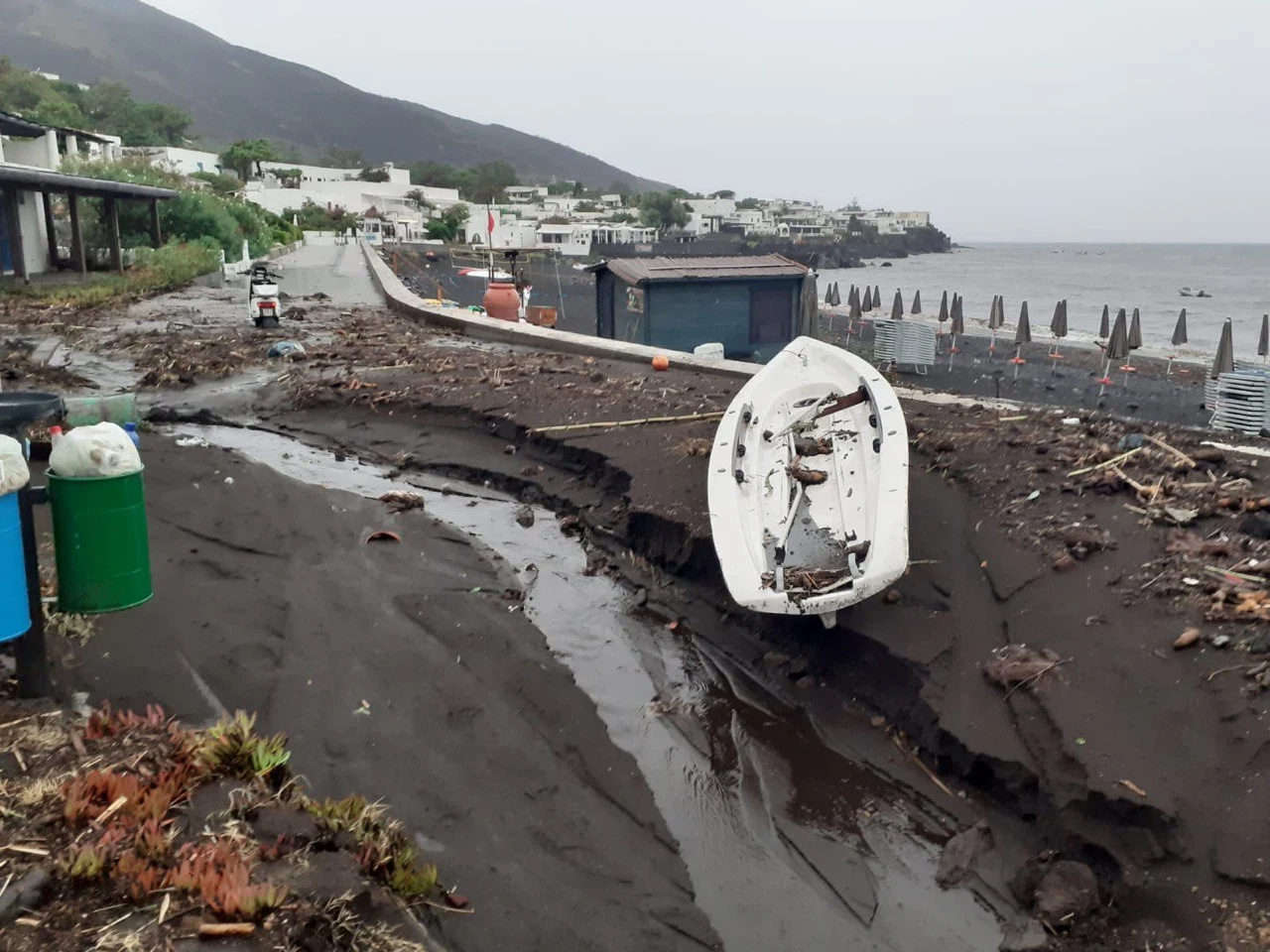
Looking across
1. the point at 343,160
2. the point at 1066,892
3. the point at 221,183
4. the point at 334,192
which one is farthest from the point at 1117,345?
the point at 343,160

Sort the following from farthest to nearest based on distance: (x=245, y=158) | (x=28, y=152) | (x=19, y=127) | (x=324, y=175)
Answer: (x=324, y=175) < (x=245, y=158) < (x=28, y=152) < (x=19, y=127)

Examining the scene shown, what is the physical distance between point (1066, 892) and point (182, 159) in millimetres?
84431

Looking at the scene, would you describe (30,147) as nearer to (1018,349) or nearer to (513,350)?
(513,350)

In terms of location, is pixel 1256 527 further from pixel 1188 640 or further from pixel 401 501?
pixel 401 501

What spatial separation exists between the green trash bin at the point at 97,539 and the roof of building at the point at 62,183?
1755 cm

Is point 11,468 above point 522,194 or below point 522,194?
below

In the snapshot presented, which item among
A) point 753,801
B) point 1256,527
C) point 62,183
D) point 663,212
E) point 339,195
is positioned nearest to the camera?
point 753,801

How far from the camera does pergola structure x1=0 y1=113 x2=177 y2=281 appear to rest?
1991 cm

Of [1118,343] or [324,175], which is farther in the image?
[324,175]

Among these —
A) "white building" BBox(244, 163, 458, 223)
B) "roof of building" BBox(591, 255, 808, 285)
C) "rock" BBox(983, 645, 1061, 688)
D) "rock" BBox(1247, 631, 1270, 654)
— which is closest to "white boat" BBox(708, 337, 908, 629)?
"rock" BBox(983, 645, 1061, 688)

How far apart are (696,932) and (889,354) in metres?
21.8

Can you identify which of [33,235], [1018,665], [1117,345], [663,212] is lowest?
[1018,665]

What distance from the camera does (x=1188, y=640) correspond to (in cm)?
555

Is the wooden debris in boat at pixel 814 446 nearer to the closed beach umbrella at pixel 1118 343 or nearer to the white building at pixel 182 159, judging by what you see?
the closed beach umbrella at pixel 1118 343
